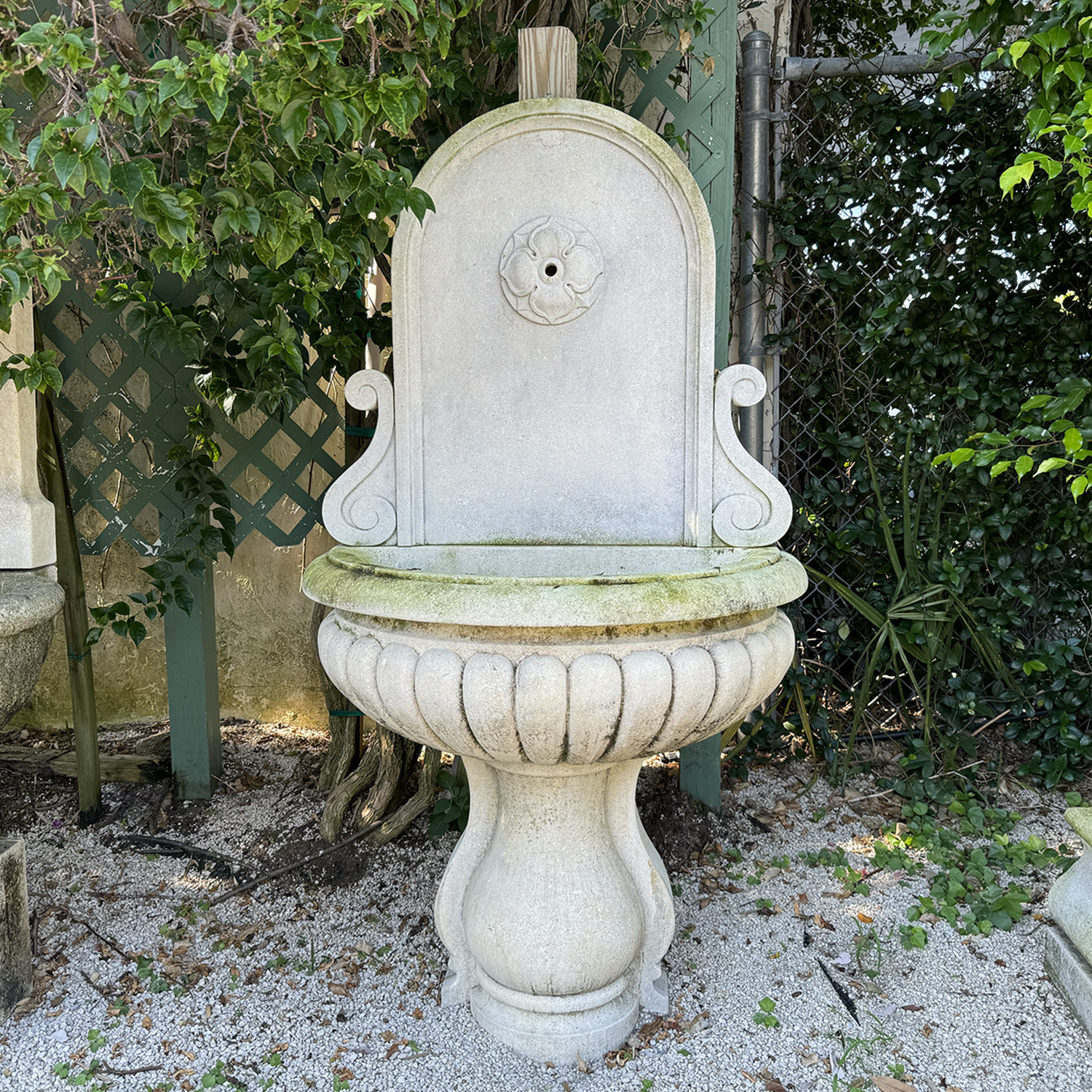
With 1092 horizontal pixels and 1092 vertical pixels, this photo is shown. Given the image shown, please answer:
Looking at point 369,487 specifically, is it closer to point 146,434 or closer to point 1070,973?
point 146,434

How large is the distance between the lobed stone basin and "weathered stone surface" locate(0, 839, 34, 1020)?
80 cm

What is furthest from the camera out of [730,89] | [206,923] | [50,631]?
[730,89]

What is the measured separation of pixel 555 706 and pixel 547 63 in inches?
56.7

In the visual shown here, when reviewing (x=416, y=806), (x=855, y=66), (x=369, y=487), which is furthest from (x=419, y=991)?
(x=855, y=66)

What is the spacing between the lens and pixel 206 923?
2.08m

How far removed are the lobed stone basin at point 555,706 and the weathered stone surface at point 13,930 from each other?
31.4 inches

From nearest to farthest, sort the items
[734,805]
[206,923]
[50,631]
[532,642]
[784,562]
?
[532,642]
[784,562]
[50,631]
[206,923]
[734,805]

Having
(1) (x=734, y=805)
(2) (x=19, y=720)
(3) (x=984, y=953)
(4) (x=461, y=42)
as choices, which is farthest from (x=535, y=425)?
(2) (x=19, y=720)

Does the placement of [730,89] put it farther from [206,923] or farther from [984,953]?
[206,923]

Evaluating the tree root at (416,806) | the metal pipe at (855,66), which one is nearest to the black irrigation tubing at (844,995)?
the tree root at (416,806)

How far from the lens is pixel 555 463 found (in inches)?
78.5

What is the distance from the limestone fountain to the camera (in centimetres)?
167

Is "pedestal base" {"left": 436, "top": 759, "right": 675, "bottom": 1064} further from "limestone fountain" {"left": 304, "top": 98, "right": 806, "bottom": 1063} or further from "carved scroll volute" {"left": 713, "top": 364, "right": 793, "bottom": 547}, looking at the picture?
"carved scroll volute" {"left": 713, "top": 364, "right": 793, "bottom": 547}

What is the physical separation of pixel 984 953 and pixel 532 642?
4.43ft
